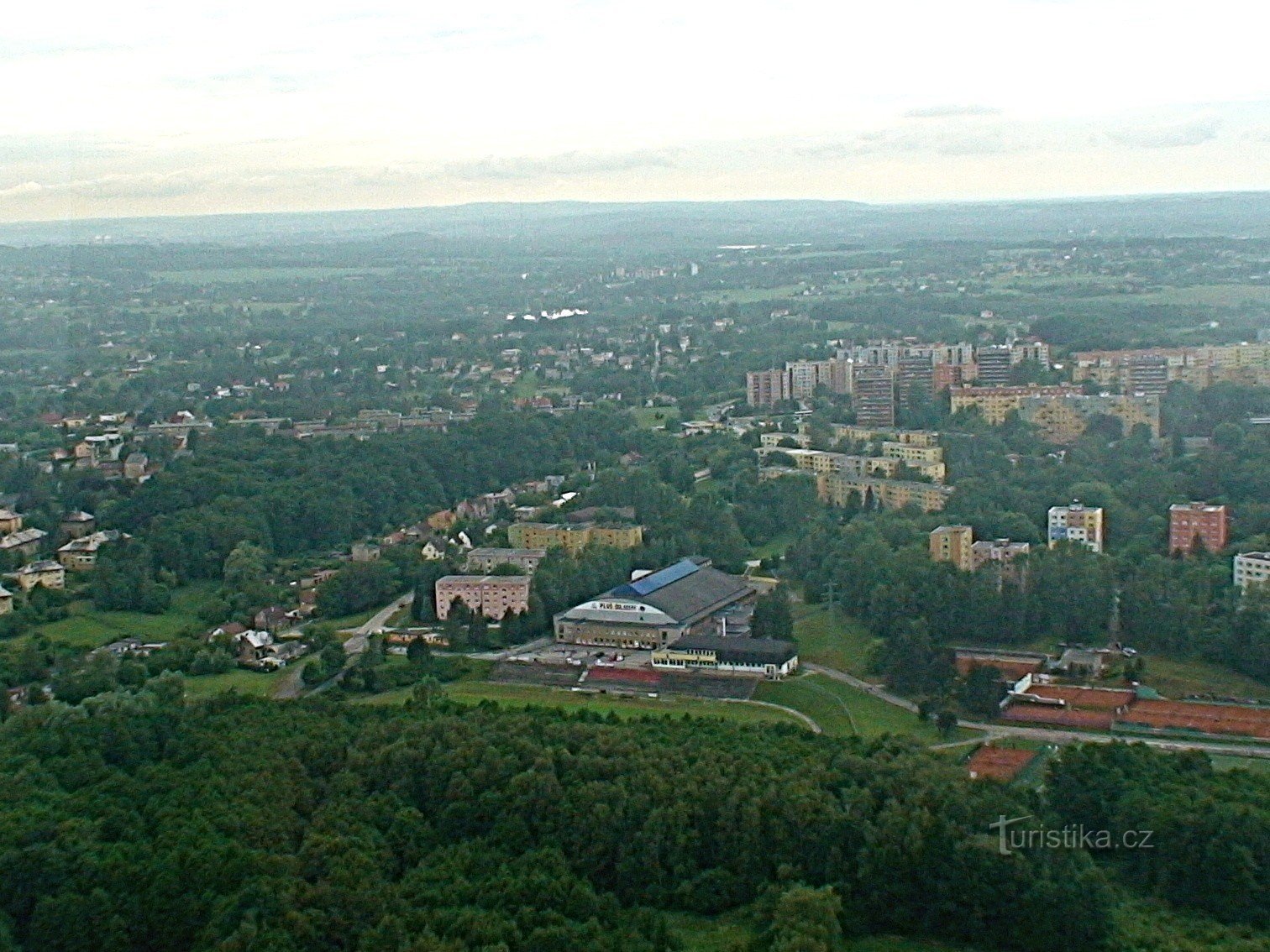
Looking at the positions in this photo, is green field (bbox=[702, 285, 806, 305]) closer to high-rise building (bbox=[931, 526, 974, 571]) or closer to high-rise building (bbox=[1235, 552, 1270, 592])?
high-rise building (bbox=[931, 526, 974, 571])

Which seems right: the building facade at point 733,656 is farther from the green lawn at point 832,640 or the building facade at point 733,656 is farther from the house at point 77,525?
the house at point 77,525

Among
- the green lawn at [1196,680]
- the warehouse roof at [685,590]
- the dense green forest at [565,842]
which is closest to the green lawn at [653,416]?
the warehouse roof at [685,590]

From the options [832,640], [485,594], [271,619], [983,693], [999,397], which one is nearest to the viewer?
[983,693]

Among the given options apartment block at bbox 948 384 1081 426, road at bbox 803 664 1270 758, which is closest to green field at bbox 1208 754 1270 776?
road at bbox 803 664 1270 758

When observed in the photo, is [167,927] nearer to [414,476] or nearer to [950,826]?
[950,826]

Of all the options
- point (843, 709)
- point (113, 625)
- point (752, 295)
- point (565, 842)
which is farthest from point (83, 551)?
point (752, 295)

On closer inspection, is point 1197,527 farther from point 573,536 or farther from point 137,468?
point 137,468
